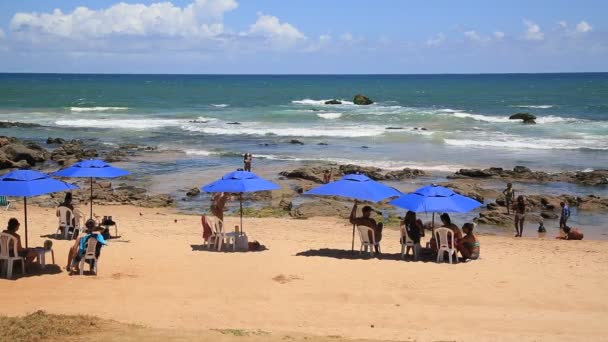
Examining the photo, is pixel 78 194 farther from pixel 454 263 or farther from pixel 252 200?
pixel 454 263

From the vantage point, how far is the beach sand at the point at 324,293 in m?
8.99

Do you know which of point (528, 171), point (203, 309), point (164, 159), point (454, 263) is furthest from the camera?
point (164, 159)

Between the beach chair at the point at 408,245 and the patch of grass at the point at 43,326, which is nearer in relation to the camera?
the patch of grass at the point at 43,326

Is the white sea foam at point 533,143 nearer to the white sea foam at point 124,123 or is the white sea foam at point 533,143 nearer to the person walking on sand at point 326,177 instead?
the person walking on sand at point 326,177

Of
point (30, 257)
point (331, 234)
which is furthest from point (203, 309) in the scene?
point (331, 234)

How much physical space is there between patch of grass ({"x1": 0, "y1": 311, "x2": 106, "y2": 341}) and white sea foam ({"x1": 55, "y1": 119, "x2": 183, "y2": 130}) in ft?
131

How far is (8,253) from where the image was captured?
11.3 meters

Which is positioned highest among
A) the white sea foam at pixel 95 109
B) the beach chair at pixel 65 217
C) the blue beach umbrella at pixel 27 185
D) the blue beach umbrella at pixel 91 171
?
the blue beach umbrella at pixel 27 185

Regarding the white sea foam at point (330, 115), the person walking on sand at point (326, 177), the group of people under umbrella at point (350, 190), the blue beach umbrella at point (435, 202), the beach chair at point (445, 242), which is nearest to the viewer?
the group of people under umbrella at point (350, 190)

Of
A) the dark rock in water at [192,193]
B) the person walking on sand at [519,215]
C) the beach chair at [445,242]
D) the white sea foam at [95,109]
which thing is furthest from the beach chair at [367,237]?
the white sea foam at [95,109]

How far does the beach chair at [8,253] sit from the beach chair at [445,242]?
724 centimetres

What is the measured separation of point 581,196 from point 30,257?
1687cm

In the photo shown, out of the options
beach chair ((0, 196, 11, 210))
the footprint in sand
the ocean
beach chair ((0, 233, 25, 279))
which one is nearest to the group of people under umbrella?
beach chair ((0, 233, 25, 279))

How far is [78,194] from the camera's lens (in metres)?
21.5
